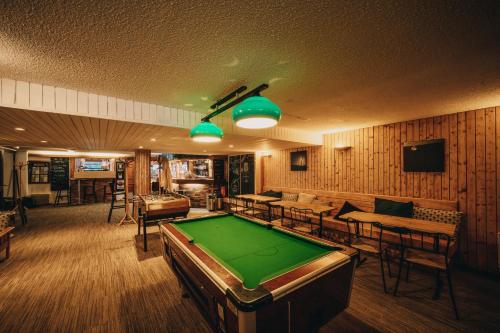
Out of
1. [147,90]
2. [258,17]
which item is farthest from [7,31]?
[258,17]

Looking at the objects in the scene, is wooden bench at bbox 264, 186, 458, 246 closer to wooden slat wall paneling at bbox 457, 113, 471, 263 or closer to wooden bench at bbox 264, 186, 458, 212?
wooden bench at bbox 264, 186, 458, 212

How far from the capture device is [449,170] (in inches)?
162

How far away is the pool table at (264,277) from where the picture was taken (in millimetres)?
1252

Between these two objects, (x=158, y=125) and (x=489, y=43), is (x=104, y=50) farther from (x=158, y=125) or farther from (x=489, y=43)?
(x=489, y=43)

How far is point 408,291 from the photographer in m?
3.02

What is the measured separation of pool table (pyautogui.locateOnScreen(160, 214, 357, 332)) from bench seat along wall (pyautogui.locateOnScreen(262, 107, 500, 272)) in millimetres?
3771

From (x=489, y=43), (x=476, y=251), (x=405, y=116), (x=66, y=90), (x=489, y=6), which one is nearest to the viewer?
(x=489, y=6)

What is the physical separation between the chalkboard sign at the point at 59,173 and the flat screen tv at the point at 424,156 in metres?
15.2

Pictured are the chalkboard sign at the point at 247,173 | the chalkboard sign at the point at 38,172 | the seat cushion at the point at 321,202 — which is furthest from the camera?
the chalkboard sign at the point at 38,172

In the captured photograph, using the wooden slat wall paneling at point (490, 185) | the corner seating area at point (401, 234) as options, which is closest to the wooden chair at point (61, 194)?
the corner seating area at point (401, 234)

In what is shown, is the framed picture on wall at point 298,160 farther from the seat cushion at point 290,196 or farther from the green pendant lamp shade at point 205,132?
the green pendant lamp shade at point 205,132

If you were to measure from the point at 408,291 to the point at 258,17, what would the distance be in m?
4.12

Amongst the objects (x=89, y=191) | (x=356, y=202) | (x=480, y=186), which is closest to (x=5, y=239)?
(x=356, y=202)

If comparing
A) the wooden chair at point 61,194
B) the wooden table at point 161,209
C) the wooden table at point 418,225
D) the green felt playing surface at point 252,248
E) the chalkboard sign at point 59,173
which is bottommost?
the wooden chair at point 61,194
